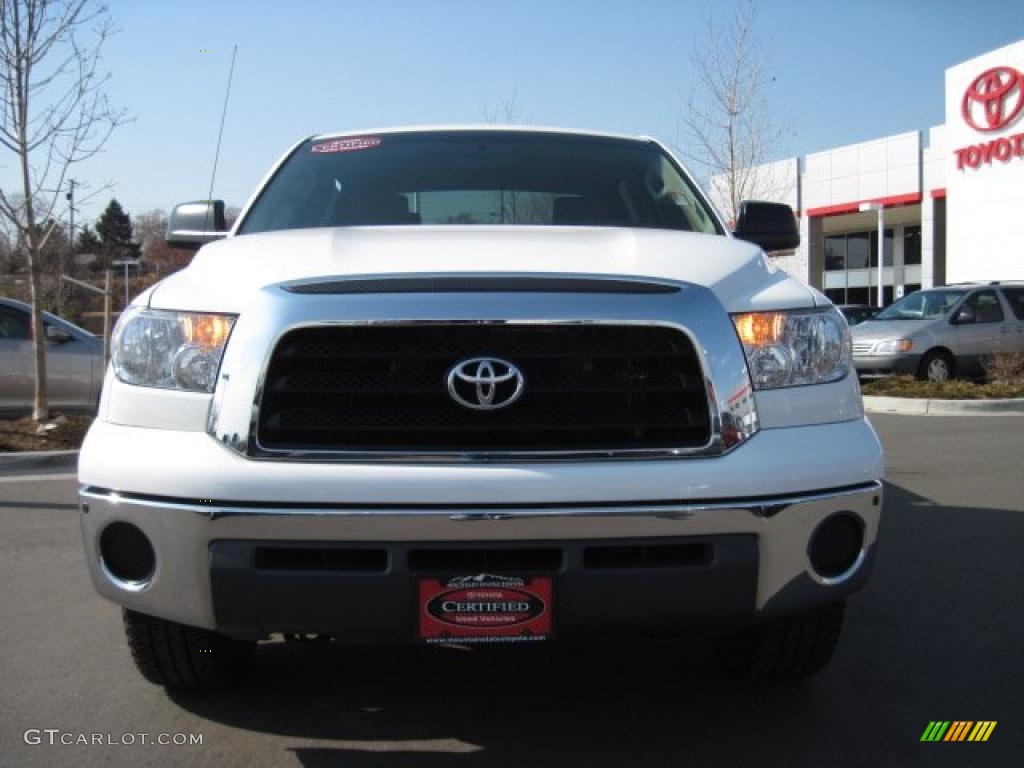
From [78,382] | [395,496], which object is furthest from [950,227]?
[395,496]

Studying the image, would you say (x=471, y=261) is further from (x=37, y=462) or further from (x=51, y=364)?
(x=51, y=364)

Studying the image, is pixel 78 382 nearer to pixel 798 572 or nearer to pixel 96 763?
pixel 96 763

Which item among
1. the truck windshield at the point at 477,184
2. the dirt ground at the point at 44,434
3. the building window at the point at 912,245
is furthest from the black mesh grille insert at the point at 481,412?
the building window at the point at 912,245

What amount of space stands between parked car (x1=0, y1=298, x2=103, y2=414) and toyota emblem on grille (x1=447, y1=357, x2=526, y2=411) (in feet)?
30.7

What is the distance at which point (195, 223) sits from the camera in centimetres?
431

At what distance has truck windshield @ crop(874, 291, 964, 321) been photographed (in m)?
16.0

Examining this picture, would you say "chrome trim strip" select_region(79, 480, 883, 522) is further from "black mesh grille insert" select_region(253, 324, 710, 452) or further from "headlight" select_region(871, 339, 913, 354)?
"headlight" select_region(871, 339, 913, 354)

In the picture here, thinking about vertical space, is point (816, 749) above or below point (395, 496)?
below

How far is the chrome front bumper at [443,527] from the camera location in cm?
251

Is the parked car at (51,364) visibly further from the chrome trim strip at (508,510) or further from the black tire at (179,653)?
the chrome trim strip at (508,510)

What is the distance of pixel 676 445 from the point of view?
2.66 m

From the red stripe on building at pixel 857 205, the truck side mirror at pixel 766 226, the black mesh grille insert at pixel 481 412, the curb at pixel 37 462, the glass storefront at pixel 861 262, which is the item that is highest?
the red stripe on building at pixel 857 205

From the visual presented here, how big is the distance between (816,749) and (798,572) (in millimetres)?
652

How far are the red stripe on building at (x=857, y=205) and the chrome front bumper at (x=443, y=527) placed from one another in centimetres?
3634
